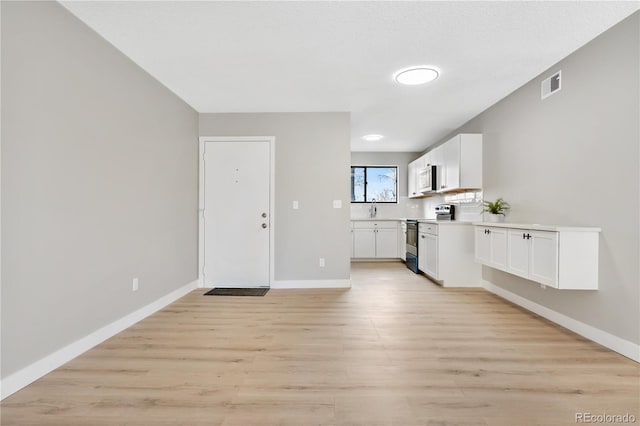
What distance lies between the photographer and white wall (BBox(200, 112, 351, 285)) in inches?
158

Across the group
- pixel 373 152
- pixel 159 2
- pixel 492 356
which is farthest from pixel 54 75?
pixel 373 152

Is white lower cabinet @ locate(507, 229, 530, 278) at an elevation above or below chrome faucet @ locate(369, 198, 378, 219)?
below

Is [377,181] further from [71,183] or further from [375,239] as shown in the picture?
[71,183]

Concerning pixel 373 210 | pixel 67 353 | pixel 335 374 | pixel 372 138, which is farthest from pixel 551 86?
pixel 67 353

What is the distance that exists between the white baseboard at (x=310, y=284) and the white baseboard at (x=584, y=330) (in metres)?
1.99

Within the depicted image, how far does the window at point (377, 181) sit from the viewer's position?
6.76 metres

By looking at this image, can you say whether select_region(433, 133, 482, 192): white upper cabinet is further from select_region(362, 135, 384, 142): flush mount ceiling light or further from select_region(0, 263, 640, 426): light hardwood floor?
select_region(0, 263, 640, 426): light hardwood floor

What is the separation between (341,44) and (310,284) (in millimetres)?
2857

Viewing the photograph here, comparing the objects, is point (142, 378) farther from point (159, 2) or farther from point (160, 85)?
point (160, 85)

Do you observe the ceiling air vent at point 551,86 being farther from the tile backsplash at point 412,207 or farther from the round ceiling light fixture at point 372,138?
the round ceiling light fixture at point 372,138

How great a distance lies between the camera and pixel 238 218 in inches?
159

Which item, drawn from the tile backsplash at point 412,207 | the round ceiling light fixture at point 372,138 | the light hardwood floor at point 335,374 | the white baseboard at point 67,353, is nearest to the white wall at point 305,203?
the light hardwood floor at point 335,374

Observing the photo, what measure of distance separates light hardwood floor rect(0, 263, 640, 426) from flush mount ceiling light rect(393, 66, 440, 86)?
2.34 m

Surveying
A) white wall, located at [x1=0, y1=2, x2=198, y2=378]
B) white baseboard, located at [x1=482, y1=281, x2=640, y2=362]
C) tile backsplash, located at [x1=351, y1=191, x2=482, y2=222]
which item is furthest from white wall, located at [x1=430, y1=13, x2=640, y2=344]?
white wall, located at [x1=0, y1=2, x2=198, y2=378]
